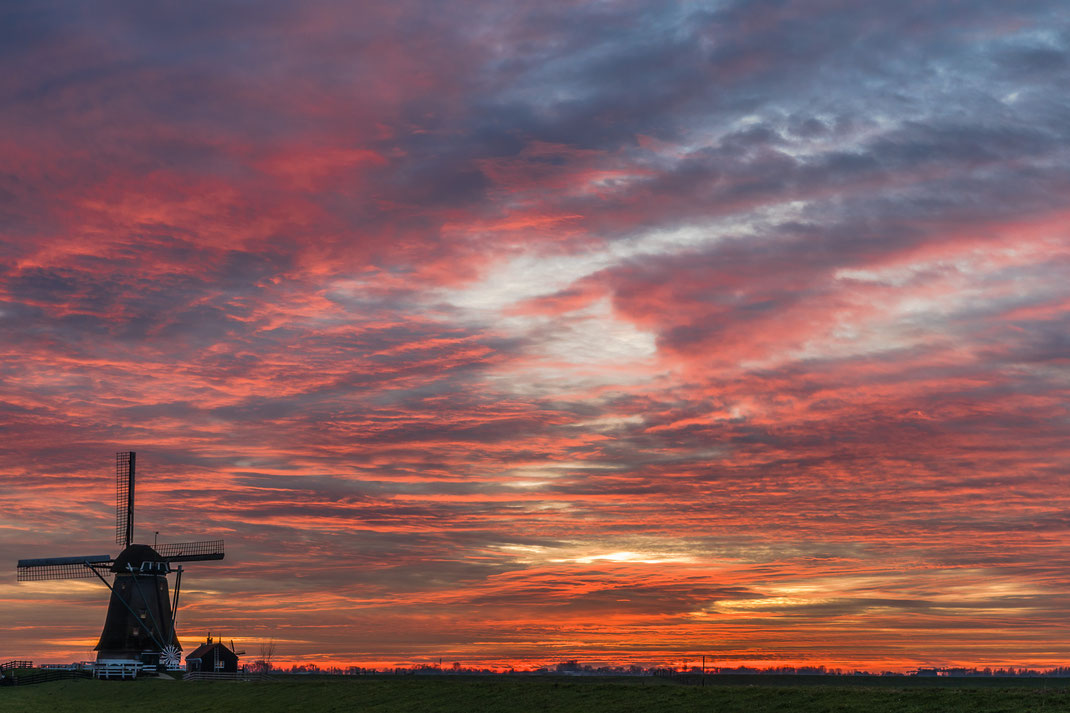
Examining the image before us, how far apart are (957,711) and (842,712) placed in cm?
604

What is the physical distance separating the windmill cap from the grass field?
52.9ft

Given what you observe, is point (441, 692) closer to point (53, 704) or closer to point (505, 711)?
point (505, 711)

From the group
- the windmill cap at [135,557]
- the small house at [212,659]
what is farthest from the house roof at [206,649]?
the windmill cap at [135,557]

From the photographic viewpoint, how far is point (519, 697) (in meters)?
67.8

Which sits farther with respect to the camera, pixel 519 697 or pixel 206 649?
pixel 206 649

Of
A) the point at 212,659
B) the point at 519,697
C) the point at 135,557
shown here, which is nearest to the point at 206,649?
the point at 212,659

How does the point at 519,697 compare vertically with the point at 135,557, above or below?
below

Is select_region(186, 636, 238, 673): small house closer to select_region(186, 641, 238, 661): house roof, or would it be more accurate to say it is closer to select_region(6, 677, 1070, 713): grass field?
select_region(186, 641, 238, 661): house roof

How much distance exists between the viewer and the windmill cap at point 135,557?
11819 centimetres

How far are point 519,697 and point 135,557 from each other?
70.6 metres

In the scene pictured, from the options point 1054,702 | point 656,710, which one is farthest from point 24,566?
point 1054,702

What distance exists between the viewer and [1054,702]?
47.5 metres

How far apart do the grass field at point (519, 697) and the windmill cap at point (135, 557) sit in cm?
1613

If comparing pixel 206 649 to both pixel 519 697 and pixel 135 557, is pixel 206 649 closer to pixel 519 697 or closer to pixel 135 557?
pixel 135 557
